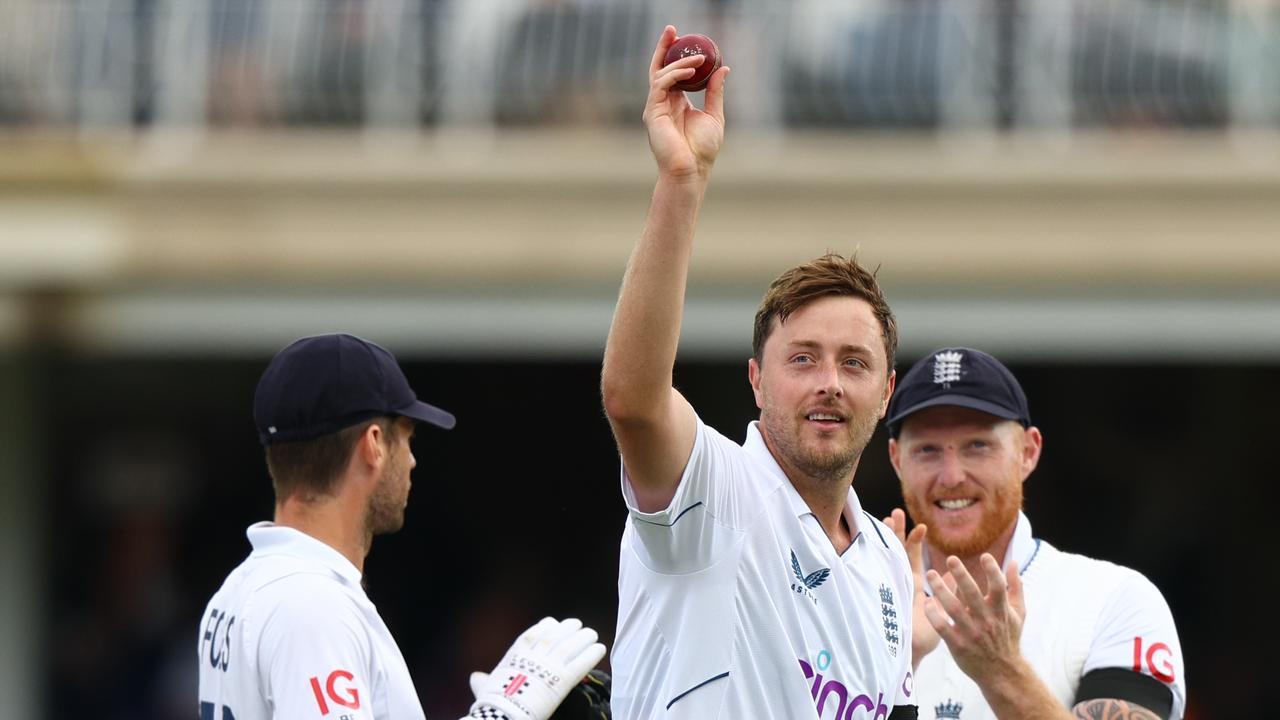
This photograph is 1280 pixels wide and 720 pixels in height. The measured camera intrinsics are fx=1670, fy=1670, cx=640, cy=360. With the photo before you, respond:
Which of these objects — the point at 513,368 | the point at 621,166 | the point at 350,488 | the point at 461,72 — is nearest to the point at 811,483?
the point at 350,488

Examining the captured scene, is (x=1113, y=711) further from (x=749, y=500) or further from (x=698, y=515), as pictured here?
(x=698, y=515)

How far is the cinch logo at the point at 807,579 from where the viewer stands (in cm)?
364

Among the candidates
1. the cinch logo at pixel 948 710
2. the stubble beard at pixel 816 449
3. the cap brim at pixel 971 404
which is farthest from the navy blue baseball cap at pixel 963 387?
the stubble beard at pixel 816 449

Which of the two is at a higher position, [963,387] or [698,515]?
[963,387]

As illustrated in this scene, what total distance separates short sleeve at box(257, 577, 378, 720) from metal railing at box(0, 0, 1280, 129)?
8.49 meters

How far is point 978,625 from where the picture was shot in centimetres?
389

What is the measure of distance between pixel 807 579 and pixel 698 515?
15.3 inches

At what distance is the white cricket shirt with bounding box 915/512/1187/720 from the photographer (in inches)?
173

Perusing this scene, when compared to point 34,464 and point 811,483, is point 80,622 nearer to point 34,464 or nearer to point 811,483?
point 34,464

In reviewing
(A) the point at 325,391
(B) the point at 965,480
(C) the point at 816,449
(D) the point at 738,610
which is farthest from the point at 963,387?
(A) the point at 325,391

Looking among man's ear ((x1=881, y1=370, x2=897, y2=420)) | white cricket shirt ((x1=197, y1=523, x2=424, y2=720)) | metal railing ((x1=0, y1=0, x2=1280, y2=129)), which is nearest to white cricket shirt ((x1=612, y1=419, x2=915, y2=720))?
man's ear ((x1=881, y1=370, x2=897, y2=420))

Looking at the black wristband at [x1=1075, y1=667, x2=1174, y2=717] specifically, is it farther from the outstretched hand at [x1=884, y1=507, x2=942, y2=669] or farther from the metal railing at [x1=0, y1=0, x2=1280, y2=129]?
the metal railing at [x1=0, y1=0, x2=1280, y2=129]

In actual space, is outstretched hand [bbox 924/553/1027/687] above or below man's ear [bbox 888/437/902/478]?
below

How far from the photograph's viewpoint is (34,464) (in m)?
13.7
